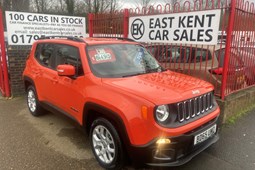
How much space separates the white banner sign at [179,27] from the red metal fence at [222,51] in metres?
0.10

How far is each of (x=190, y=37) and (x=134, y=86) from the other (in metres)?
2.54

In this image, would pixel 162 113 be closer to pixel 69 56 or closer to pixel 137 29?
pixel 69 56

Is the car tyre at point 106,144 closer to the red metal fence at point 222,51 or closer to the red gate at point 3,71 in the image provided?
the red metal fence at point 222,51

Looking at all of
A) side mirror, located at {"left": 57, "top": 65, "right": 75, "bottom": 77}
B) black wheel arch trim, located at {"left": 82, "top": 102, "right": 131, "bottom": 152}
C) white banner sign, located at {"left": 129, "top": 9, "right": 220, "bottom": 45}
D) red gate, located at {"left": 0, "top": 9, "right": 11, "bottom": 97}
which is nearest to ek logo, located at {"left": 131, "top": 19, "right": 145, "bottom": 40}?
white banner sign, located at {"left": 129, "top": 9, "right": 220, "bottom": 45}

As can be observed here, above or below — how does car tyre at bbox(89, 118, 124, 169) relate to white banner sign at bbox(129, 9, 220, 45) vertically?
below

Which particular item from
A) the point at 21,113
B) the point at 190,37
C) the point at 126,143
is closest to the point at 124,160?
the point at 126,143

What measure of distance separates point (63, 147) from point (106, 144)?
1067mm

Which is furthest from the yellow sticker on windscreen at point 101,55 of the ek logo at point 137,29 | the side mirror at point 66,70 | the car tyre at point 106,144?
the ek logo at point 137,29

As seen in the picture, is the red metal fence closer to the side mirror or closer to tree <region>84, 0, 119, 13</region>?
the side mirror

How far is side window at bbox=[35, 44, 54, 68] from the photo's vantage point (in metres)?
4.45

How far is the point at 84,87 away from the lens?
338cm

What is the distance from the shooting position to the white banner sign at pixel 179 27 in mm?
4535

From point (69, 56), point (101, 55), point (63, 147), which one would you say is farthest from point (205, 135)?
point (69, 56)

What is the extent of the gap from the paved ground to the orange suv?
16.0 inches
